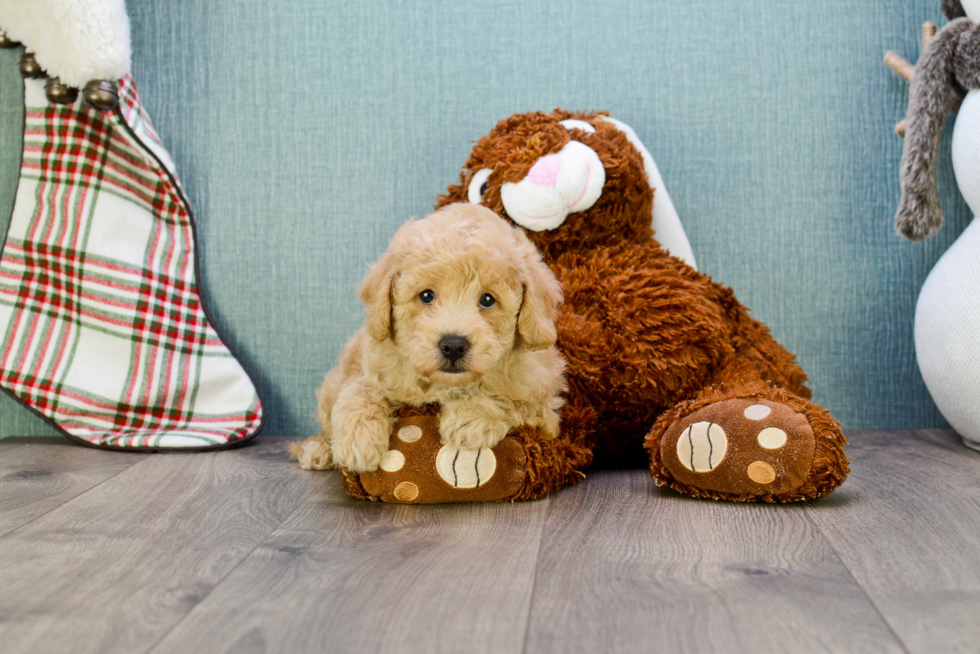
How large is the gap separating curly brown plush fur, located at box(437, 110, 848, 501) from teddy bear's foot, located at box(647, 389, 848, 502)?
30mm

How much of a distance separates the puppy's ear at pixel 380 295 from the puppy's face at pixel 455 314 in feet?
0.05

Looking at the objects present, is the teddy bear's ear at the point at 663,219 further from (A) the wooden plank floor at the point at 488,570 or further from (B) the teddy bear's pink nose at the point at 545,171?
(A) the wooden plank floor at the point at 488,570

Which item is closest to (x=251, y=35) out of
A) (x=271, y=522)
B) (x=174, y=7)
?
(x=174, y=7)

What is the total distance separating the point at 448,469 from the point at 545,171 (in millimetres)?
639

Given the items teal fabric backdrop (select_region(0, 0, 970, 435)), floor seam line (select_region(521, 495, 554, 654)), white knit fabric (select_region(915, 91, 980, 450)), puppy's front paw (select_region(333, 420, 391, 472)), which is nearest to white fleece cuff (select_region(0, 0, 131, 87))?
teal fabric backdrop (select_region(0, 0, 970, 435))

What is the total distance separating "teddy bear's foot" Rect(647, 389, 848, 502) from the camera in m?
1.23

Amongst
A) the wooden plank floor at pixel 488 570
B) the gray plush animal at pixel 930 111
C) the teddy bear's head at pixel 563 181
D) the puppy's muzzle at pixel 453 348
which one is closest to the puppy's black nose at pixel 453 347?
the puppy's muzzle at pixel 453 348

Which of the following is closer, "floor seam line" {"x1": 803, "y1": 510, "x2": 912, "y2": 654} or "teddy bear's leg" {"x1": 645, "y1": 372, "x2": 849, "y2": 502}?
"floor seam line" {"x1": 803, "y1": 510, "x2": 912, "y2": 654}

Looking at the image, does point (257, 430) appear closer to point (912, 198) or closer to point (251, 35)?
point (251, 35)

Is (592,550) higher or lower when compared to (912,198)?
lower

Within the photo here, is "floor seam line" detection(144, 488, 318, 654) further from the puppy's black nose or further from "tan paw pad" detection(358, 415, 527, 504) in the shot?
the puppy's black nose

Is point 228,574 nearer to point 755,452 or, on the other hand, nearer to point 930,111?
point 755,452

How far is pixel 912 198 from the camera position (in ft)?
5.39

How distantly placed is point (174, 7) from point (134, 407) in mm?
1004
